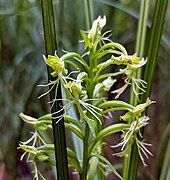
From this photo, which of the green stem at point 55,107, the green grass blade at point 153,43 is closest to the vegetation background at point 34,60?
the green grass blade at point 153,43

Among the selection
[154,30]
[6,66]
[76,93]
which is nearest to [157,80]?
[6,66]

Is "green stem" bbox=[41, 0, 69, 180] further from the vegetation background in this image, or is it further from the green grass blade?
the vegetation background

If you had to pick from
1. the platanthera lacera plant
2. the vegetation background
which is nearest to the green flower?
the platanthera lacera plant

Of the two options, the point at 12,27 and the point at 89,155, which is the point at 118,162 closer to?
the point at 12,27

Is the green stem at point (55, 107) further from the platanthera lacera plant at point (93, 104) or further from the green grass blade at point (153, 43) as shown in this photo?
the green grass blade at point (153, 43)

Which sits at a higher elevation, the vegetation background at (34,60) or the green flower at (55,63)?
the green flower at (55,63)

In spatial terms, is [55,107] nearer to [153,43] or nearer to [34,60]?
[153,43]

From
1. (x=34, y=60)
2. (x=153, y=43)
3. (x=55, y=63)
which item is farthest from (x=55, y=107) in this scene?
(x=34, y=60)
